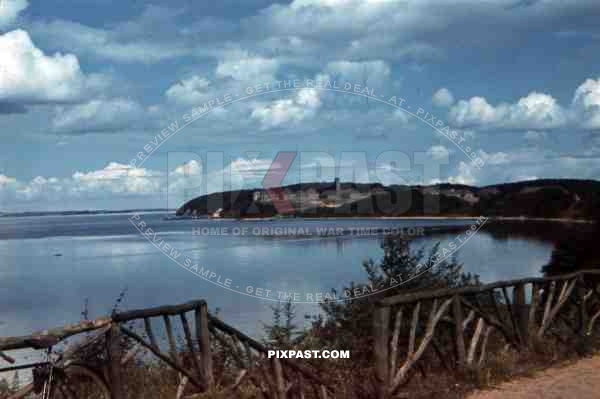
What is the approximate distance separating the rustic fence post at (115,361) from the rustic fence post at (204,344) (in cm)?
116

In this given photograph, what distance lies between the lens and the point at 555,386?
7219 mm

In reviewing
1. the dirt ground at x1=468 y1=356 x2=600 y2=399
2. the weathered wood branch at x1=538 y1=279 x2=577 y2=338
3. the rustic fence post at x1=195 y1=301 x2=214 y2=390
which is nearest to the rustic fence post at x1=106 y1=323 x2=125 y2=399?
the rustic fence post at x1=195 y1=301 x2=214 y2=390

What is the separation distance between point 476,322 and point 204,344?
374cm

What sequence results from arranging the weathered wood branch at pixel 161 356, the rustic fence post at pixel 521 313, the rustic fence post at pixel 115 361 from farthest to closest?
the rustic fence post at pixel 521 313 → the weathered wood branch at pixel 161 356 → the rustic fence post at pixel 115 361

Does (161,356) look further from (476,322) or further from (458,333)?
(476,322)

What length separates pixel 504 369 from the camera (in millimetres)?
7551

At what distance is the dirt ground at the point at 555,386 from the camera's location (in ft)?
22.6

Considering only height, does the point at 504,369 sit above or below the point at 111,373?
below

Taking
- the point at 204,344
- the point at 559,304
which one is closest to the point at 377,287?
the point at 559,304

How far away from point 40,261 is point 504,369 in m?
51.6

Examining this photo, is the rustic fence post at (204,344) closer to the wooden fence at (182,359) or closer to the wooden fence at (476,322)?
the wooden fence at (182,359)

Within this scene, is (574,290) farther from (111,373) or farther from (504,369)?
(111,373)

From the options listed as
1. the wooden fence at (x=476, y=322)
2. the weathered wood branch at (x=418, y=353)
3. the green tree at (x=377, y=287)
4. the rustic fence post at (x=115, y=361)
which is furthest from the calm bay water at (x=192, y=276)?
the rustic fence post at (x=115, y=361)

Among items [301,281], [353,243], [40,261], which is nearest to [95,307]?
[301,281]
